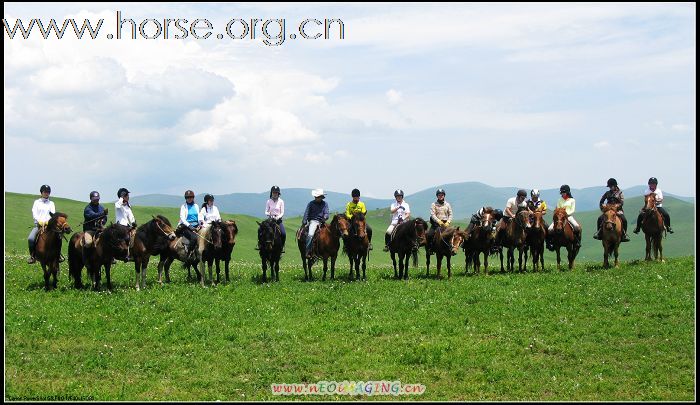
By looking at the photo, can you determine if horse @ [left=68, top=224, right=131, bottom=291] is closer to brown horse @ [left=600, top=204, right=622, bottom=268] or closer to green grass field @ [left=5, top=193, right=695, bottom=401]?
green grass field @ [left=5, top=193, right=695, bottom=401]

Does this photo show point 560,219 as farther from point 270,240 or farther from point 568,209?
point 270,240

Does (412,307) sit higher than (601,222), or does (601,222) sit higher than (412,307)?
(601,222)

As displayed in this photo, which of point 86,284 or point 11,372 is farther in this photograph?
point 86,284

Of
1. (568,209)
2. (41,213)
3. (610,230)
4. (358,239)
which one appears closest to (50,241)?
(41,213)

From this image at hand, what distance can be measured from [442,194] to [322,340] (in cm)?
1170

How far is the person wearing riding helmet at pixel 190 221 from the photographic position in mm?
27391

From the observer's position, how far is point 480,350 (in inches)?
716

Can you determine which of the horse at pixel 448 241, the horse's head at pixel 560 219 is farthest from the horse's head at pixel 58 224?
the horse's head at pixel 560 219

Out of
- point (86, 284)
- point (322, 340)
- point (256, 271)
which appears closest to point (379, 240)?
point (256, 271)

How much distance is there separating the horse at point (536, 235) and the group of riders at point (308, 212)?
49cm

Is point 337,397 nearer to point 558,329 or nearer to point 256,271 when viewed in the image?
point 558,329

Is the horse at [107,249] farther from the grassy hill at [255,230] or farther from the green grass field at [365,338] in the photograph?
the grassy hill at [255,230]

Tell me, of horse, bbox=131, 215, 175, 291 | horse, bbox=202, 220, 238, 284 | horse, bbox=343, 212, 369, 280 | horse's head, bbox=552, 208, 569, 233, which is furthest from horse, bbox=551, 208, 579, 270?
horse, bbox=131, 215, 175, 291

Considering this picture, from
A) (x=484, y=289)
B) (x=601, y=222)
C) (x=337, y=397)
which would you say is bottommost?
(x=337, y=397)
